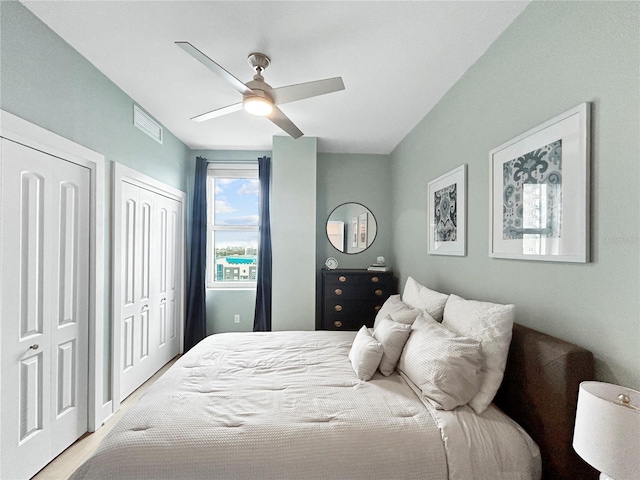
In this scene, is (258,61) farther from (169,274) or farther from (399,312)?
(169,274)

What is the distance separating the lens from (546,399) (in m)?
1.30

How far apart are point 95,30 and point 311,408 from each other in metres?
2.42

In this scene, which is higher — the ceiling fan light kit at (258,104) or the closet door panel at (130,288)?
the ceiling fan light kit at (258,104)

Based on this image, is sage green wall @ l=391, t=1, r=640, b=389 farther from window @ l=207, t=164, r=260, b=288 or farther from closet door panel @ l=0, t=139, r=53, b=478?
window @ l=207, t=164, r=260, b=288

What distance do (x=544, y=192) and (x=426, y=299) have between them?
1057mm

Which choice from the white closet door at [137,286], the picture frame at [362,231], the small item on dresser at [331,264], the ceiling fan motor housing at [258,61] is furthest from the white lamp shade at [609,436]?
the picture frame at [362,231]

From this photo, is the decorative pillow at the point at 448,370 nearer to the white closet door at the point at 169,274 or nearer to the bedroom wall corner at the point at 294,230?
the bedroom wall corner at the point at 294,230

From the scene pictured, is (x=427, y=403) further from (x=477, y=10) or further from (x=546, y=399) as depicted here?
(x=477, y=10)

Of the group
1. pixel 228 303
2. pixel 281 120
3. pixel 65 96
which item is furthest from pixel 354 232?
pixel 65 96

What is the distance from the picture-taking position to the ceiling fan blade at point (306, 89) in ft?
6.03

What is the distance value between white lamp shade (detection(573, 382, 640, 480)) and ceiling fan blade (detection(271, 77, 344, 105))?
1788mm

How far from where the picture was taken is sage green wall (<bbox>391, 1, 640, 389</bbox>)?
1112 mm

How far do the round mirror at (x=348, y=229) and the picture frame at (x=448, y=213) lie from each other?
138 cm

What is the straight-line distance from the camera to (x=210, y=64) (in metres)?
1.70
